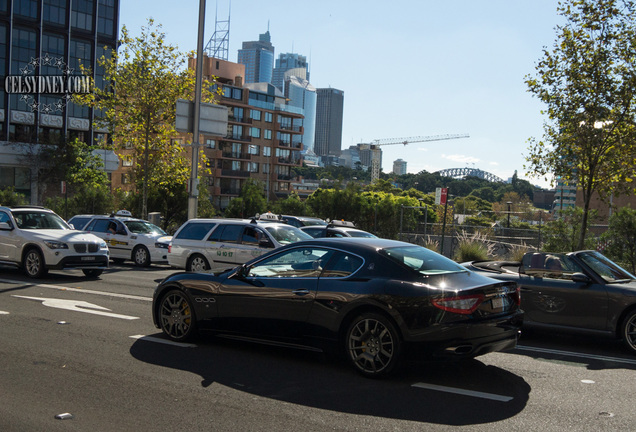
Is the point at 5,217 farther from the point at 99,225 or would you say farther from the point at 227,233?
the point at 99,225

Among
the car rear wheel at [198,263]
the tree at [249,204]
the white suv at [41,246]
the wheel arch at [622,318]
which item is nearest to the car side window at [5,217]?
the white suv at [41,246]

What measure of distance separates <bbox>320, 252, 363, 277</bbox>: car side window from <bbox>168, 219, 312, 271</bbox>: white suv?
860 cm

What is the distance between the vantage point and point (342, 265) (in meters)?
7.21

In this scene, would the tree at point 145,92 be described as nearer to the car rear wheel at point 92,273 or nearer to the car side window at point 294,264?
the car rear wheel at point 92,273

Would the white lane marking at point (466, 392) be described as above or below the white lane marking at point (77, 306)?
above

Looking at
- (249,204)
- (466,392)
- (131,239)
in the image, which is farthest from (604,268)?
(249,204)

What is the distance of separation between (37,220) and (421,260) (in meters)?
12.4

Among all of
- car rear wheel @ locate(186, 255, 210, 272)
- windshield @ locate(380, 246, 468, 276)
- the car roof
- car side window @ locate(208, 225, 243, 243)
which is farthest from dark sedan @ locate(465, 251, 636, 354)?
car rear wheel @ locate(186, 255, 210, 272)

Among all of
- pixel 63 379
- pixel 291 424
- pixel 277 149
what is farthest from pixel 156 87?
pixel 277 149

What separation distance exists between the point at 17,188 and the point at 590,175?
56.4 m

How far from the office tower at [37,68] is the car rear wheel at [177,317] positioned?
2074 inches

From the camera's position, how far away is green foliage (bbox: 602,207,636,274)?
63.4ft

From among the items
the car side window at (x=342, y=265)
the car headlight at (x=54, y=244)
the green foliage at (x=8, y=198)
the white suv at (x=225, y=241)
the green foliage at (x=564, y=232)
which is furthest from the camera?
the green foliage at (x=8, y=198)

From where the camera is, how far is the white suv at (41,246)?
15.3 meters
